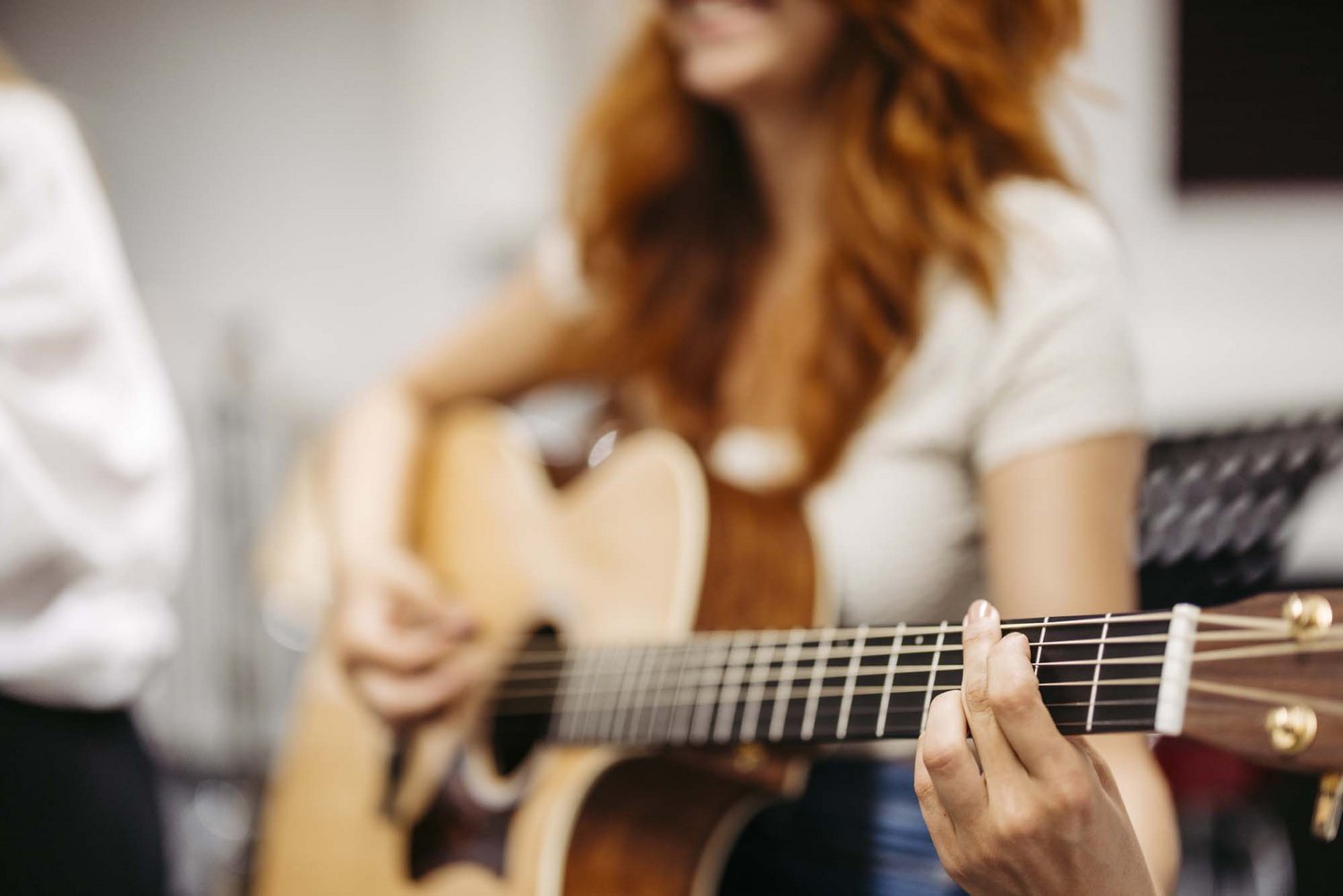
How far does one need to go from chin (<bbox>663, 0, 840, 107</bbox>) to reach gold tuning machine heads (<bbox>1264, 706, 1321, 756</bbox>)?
0.67 metres

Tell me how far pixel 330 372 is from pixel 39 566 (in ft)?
6.35

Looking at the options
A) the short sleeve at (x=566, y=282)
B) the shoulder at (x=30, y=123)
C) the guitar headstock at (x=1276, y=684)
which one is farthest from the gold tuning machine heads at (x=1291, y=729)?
the short sleeve at (x=566, y=282)

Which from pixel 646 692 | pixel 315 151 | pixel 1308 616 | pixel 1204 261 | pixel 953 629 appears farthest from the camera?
pixel 315 151

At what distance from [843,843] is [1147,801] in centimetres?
29

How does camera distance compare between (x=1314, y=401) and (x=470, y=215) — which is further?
(x=470, y=215)

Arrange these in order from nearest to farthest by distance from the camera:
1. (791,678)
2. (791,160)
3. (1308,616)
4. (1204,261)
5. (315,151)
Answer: (1308,616) < (791,678) < (791,160) < (1204,261) < (315,151)

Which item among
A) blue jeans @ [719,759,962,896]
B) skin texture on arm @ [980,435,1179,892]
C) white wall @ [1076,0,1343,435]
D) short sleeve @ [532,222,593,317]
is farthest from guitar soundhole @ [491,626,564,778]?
white wall @ [1076,0,1343,435]

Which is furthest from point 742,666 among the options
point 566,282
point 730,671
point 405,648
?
point 566,282

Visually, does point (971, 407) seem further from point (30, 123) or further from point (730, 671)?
point (30, 123)

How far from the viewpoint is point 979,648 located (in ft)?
1.58

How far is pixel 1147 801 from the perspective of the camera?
2.09 ft

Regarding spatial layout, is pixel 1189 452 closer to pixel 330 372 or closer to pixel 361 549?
pixel 361 549

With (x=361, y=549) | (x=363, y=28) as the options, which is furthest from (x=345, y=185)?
(x=361, y=549)

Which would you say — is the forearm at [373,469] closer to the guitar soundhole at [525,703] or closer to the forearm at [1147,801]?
the guitar soundhole at [525,703]
